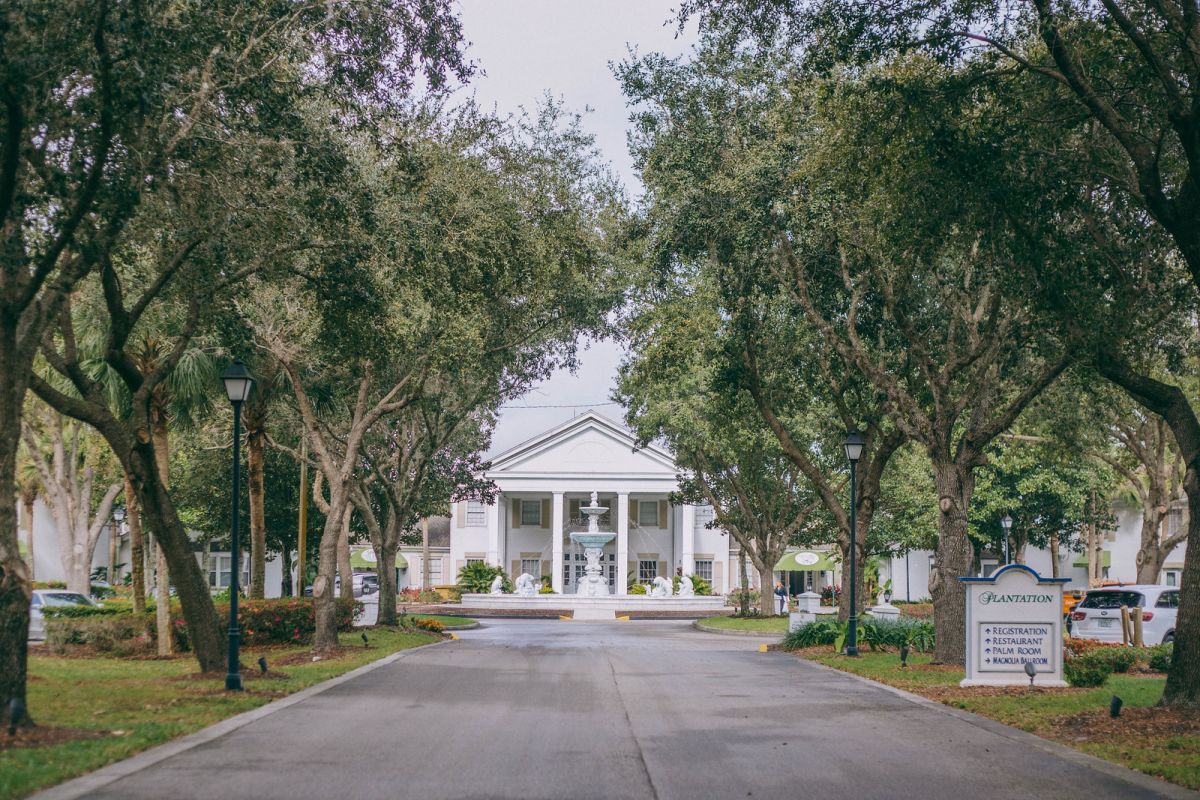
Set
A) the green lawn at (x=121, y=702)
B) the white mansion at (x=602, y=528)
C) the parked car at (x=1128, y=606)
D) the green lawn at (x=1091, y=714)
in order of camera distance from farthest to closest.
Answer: the white mansion at (x=602, y=528) → the parked car at (x=1128, y=606) → the green lawn at (x=1091, y=714) → the green lawn at (x=121, y=702)

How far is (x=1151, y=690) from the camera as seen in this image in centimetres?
1675

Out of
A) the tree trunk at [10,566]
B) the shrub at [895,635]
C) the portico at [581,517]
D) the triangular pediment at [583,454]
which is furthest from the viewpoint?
the triangular pediment at [583,454]

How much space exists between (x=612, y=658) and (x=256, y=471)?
9146mm

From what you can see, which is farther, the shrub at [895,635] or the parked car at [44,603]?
the parked car at [44,603]

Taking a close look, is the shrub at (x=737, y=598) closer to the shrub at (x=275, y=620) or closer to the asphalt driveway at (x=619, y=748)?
the shrub at (x=275, y=620)

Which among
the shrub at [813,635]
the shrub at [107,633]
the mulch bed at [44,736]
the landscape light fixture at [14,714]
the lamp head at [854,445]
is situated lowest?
the shrub at [813,635]

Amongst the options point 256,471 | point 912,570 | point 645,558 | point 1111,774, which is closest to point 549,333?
point 256,471

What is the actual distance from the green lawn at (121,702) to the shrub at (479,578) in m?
42.0

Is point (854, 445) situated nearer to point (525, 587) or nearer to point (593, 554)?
point (593, 554)

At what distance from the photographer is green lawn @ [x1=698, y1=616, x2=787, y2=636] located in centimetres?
3975

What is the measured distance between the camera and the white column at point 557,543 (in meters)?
66.2

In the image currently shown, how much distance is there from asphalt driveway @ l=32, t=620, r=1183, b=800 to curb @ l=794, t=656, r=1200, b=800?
0.06 m

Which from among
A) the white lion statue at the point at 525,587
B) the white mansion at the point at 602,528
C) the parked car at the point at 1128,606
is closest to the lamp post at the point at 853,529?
the parked car at the point at 1128,606

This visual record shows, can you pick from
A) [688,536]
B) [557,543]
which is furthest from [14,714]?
[688,536]
